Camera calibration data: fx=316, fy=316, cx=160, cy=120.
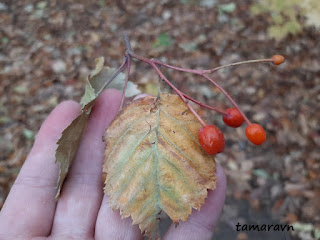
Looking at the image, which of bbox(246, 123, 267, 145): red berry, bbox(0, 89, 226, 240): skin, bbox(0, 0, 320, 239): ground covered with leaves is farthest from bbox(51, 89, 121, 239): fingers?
bbox(0, 0, 320, 239): ground covered with leaves

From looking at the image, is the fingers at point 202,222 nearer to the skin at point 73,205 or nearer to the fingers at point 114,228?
the skin at point 73,205

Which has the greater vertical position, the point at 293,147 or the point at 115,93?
the point at 115,93

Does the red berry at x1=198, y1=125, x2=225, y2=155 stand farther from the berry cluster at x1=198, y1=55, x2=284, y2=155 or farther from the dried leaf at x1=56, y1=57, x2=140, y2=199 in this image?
the dried leaf at x1=56, y1=57, x2=140, y2=199

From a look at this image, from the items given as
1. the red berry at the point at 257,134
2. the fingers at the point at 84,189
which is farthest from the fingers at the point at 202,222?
the red berry at the point at 257,134

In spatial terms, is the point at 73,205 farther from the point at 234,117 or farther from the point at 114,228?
the point at 234,117

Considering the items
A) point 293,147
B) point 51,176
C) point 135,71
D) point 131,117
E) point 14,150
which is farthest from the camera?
point 135,71

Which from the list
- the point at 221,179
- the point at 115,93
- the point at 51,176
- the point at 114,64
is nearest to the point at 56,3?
the point at 114,64

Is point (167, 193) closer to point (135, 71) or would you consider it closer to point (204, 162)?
point (204, 162)
